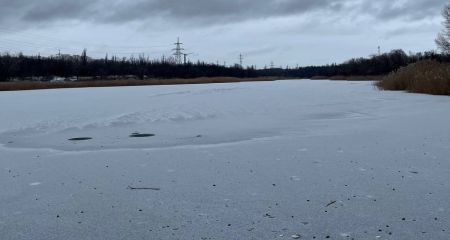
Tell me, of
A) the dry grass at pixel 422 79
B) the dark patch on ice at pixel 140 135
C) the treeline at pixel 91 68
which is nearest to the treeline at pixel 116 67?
the treeline at pixel 91 68

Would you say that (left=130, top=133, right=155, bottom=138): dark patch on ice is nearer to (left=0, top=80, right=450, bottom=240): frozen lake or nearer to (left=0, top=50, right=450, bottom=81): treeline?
(left=0, top=80, right=450, bottom=240): frozen lake

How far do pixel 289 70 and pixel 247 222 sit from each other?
451ft

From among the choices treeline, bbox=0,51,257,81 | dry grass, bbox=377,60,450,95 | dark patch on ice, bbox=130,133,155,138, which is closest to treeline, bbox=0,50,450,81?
treeline, bbox=0,51,257,81

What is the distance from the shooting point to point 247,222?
2953 millimetres

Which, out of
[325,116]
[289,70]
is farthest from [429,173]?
[289,70]

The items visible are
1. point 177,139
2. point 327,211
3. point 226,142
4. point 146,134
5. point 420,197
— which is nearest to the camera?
point 327,211

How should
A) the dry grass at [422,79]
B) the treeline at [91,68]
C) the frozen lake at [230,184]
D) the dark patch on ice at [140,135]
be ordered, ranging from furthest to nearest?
the treeline at [91,68]
the dry grass at [422,79]
the dark patch on ice at [140,135]
the frozen lake at [230,184]

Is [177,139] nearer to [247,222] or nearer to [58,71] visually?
[247,222]

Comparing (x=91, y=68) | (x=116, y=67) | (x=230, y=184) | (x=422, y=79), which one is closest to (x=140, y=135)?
(x=230, y=184)

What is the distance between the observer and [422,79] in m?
17.6

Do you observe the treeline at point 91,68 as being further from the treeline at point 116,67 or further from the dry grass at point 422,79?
the dry grass at point 422,79

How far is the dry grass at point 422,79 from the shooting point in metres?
16.5

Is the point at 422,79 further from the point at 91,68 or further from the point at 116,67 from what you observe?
the point at 116,67

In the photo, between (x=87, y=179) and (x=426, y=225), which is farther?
(x=87, y=179)
